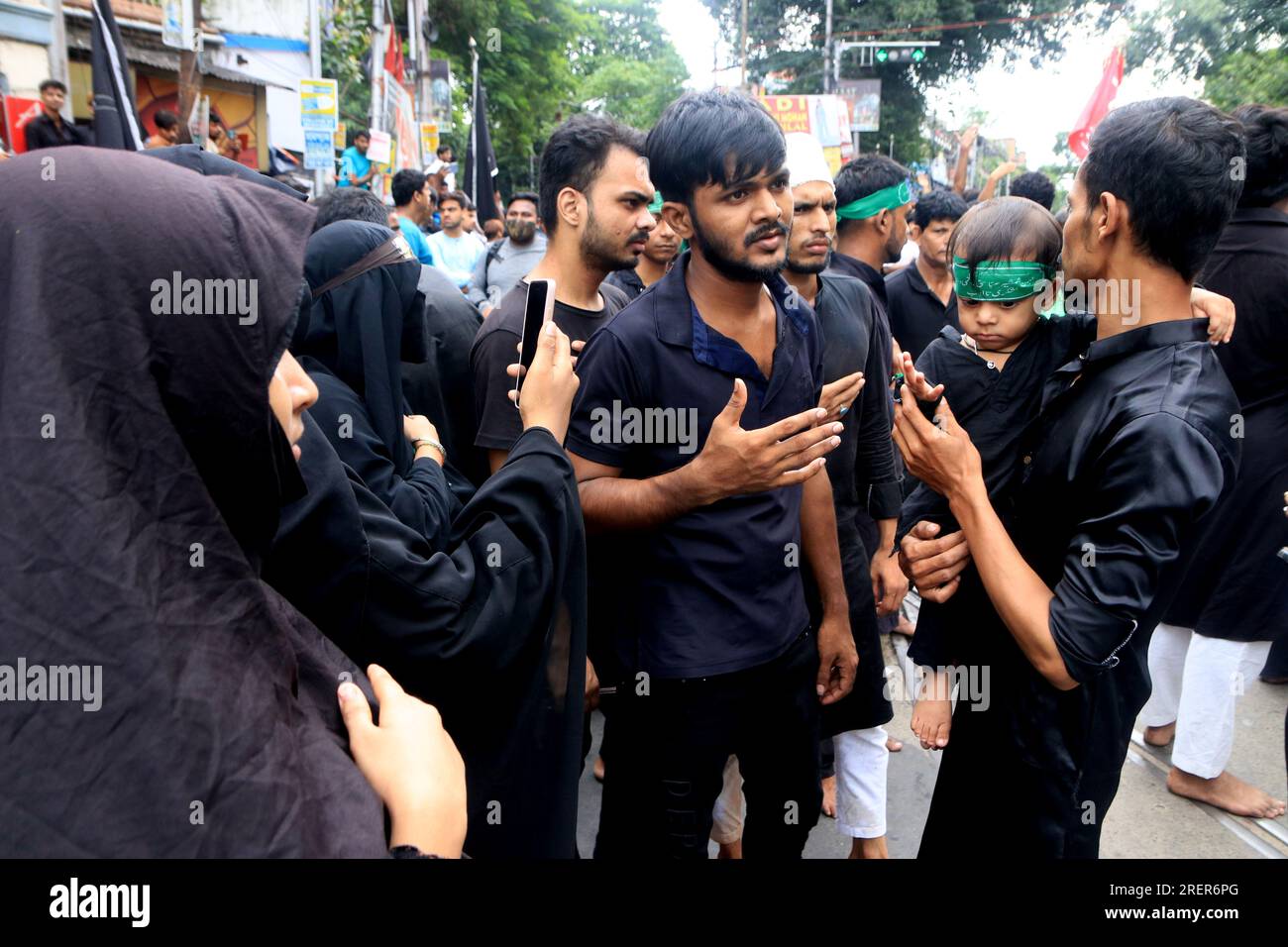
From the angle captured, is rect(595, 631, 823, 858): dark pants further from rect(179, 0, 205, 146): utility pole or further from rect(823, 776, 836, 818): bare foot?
rect(179, 0, 205, 146): utility pole

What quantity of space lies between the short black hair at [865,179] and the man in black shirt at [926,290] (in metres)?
0.62

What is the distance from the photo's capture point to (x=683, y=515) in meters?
2.25

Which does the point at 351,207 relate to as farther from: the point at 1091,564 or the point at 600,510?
the point at 1091,564

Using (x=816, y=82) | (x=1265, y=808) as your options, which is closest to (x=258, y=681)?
(x=1265, y=808)

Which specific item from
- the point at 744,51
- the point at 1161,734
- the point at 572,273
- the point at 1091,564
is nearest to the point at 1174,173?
the point at 1091,564

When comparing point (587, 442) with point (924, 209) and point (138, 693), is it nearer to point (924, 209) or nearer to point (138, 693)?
point (138, 693)

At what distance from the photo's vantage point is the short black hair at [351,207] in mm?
3361

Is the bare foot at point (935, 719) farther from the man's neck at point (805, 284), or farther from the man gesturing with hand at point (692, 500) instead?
the man's neck at point (805, 284)

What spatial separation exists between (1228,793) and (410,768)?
139 inches

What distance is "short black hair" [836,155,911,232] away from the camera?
14.2 feet

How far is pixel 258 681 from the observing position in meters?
1.08

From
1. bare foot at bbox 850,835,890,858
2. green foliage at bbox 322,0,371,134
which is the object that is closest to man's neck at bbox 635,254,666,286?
bare foot at bbox 850,835,890,858

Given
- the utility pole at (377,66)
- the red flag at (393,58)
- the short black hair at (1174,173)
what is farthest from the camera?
the red flag at (393,58)

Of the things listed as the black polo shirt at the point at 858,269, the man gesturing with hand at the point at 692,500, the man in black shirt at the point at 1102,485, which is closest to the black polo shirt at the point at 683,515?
the man gesturing with hand at the point at 692,500
